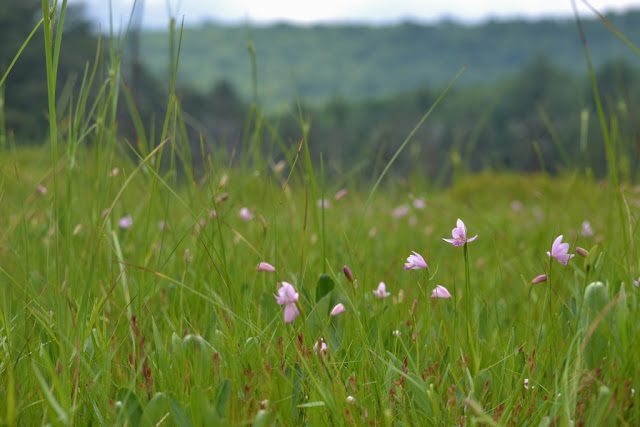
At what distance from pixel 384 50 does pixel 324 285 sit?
124 m

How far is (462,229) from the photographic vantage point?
1.26 meters

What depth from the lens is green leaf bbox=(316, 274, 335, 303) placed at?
1488mm

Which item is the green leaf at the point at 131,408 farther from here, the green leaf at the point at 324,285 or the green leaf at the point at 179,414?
the green leaf at the point at 324,285

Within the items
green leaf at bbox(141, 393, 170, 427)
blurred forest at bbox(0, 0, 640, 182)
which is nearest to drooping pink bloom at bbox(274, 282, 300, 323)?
green leaf at bbox(141, 393, 170, 427)

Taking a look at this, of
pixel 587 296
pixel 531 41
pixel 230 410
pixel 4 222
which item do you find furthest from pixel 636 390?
pixel 531 41

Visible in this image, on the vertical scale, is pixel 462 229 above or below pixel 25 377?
above

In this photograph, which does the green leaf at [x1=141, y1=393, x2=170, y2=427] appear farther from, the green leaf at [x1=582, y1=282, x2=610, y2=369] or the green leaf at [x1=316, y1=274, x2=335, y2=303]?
the green leaf at [x1=582, y1=282, x2=610, y2=369]

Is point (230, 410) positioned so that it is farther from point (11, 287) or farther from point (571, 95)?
point (571, 95)

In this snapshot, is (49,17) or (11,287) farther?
(11,287)

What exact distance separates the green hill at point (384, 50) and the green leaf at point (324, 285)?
96.1 m

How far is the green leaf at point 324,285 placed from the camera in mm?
1488

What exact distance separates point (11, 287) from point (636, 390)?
5.73 ft

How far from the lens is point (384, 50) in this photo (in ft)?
389

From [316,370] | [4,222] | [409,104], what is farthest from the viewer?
[409,104]
